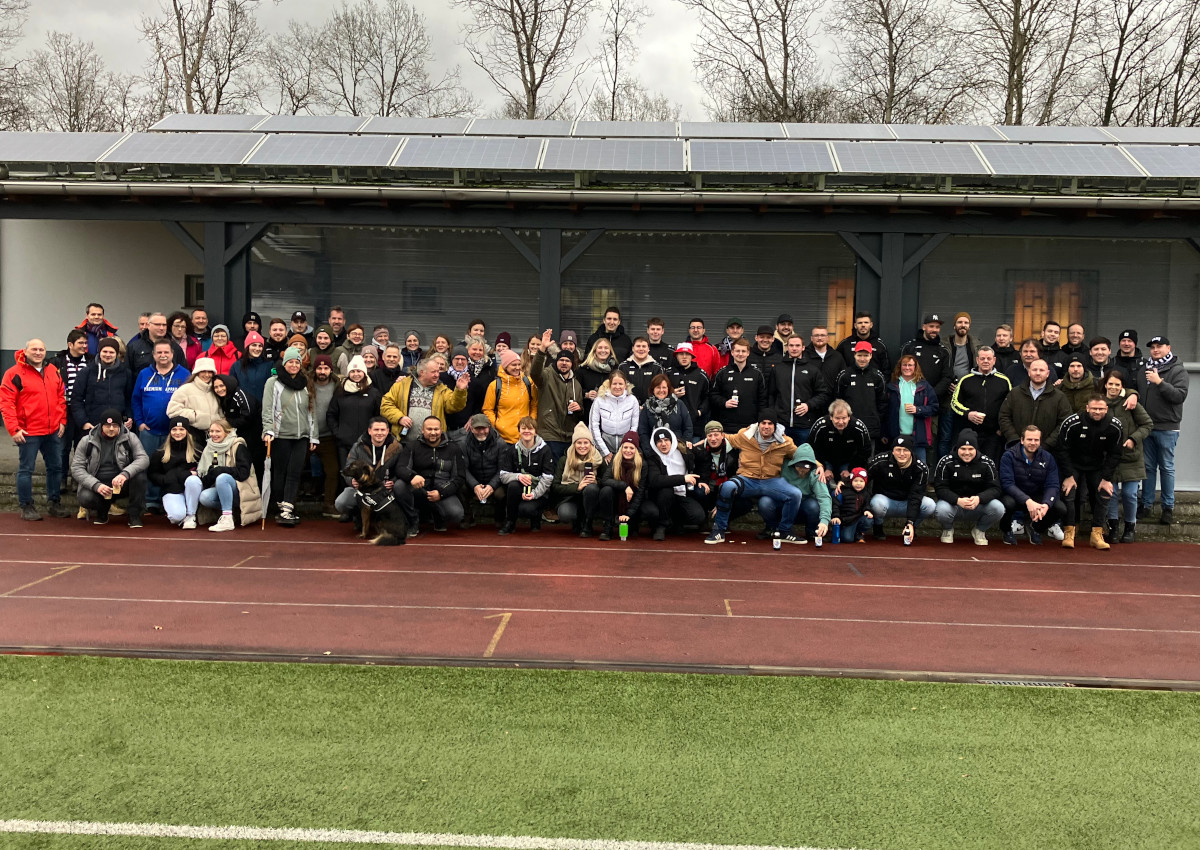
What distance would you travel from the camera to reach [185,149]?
1105 centimetres

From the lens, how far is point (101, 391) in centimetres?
911

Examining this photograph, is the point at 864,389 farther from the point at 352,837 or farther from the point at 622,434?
the point at 352,837

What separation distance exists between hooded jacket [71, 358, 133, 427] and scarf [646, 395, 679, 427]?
523 cm

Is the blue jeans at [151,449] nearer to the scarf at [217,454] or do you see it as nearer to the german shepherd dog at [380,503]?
the scarf at [217,454]

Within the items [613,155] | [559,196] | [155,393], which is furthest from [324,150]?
[155,393]

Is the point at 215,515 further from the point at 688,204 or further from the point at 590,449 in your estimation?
the point at 688,204

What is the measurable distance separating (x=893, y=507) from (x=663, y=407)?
7.98ft

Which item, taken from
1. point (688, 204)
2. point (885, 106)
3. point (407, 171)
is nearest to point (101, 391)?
point (407, 171)

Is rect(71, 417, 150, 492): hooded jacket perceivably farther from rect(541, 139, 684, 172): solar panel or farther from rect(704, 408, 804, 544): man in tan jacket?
rect(704, 408, 804, 544): man in tan jacket

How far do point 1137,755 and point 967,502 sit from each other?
4727mm

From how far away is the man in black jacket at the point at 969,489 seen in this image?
8.81 m

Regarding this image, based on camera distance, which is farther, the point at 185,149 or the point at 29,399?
the point at 185,149

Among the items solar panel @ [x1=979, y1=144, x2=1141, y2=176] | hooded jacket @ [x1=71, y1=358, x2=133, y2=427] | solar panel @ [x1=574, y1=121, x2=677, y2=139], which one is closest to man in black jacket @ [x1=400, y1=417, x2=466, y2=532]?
hooded jacket @ [x1=71, y1=358, x2=133, y2=427]

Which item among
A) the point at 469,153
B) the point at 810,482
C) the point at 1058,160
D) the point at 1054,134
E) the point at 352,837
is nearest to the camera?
the point at 352,837
